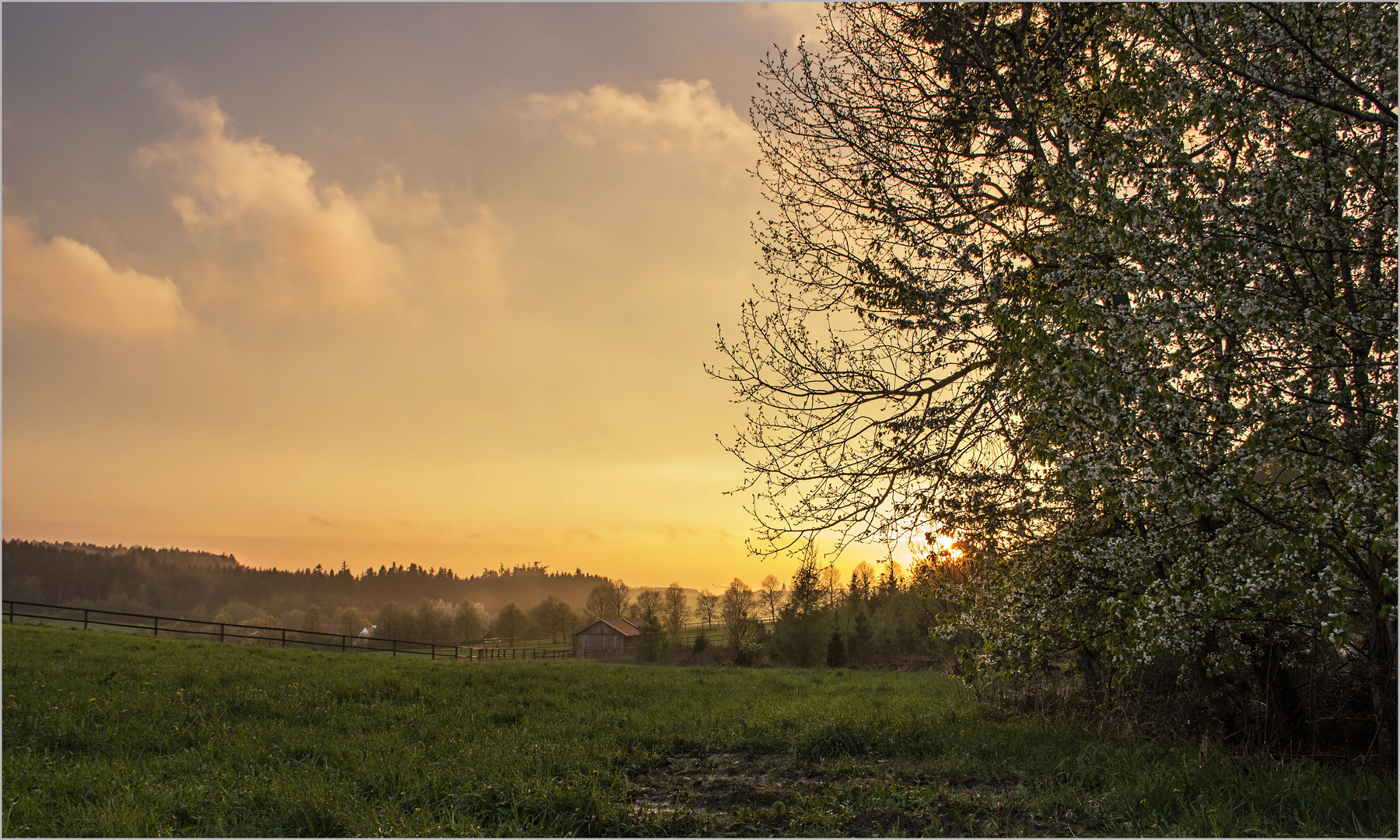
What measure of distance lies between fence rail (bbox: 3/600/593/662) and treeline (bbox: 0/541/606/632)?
2595 cm

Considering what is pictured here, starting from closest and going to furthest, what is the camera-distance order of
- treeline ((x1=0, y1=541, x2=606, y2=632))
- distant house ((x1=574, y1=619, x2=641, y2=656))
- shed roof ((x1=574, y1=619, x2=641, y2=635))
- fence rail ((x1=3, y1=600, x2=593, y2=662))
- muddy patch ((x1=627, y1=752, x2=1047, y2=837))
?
1. muddy patch ((x1=627, y1=752, x2=1047, y2=837))
2. fence rail ((x1=3, y1=600, x2=593, y2=662))
3. distant house ((x1=574, y1=619, x2=641, y2=656))
4. shed roof ((x1=574, y1=619, x2=641, y2=635))
5. treeline ((x1=0, y1=541, x2=606, y2=632))

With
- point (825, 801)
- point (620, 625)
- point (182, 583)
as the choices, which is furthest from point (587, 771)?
point (182, 583)

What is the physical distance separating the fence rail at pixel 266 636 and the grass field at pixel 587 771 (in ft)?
A: 67.7

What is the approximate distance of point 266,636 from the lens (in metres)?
45.7

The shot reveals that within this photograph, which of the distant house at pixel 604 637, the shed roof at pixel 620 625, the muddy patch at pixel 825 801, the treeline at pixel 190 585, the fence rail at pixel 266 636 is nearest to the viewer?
the muddy patch at pixel 825 801

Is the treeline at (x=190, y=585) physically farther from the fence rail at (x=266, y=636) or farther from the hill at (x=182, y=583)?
the fence rail at (x=266, y=636)

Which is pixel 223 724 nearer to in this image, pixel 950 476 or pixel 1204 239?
pixel 950 476

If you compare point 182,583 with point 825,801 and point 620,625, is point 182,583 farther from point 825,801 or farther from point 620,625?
point 825,801

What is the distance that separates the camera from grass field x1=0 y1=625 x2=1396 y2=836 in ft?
18.1

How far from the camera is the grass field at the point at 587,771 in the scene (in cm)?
552

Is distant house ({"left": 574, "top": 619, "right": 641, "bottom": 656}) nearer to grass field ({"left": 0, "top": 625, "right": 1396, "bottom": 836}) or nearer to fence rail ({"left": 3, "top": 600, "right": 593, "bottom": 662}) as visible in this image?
fence rail ({"left": 3, "top": 600, "right": 593, "bottom": 662})

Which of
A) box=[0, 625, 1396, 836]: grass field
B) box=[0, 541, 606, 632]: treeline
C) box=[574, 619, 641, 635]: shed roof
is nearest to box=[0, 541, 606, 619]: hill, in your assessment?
box=[0, 541, 606, 632]: treeline

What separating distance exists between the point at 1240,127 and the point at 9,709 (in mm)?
17138

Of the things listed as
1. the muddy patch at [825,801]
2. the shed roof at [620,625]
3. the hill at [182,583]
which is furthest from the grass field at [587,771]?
the hill at [182,583]
